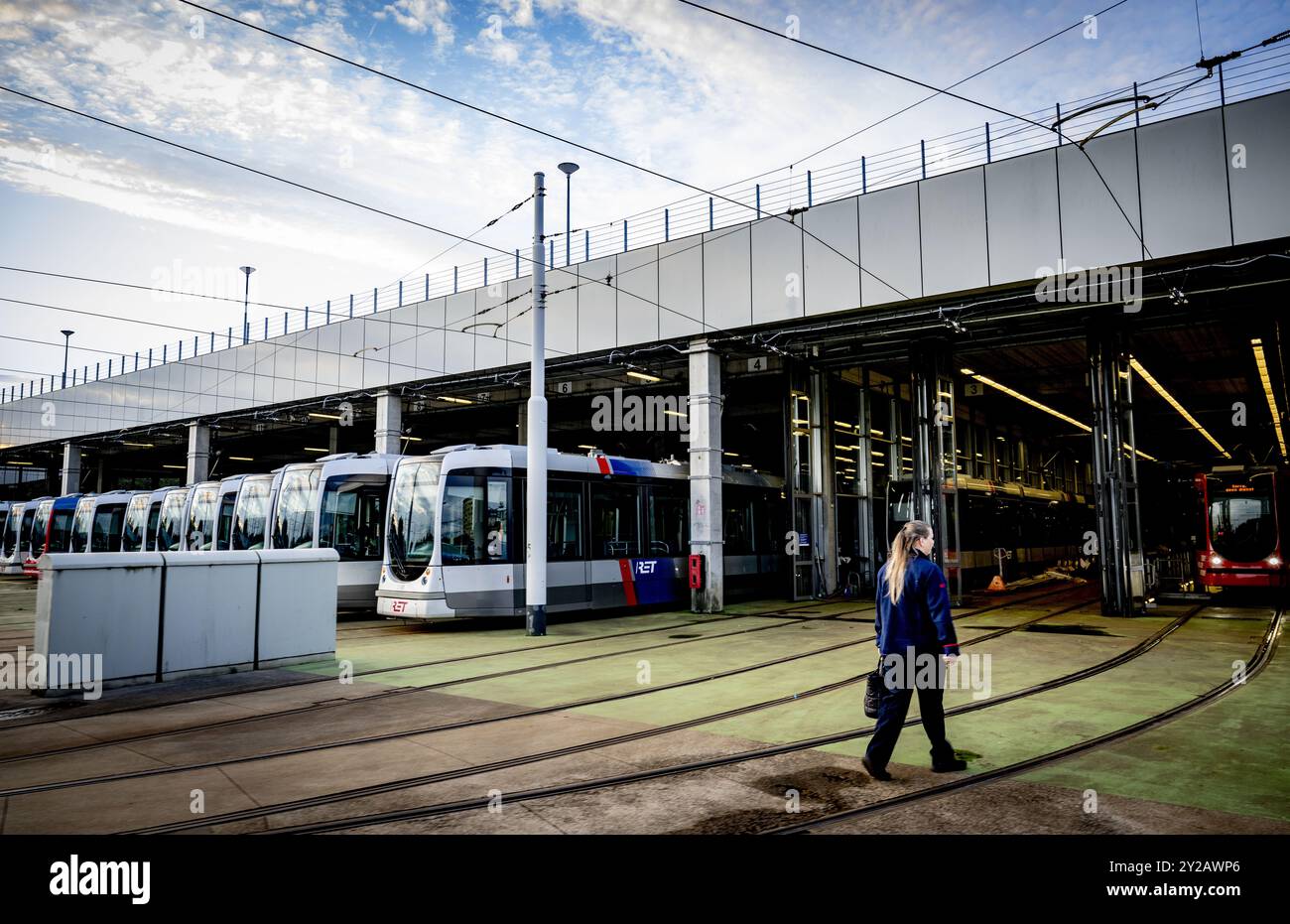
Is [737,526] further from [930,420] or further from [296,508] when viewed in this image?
[296,508]

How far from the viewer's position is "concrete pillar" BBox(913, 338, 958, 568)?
21062 millimetres

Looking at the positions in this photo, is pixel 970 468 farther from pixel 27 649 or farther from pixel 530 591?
pixel 27 649

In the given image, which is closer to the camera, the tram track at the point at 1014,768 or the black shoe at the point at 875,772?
the tram track at the point at 1014,768

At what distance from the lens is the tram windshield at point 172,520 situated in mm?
25859

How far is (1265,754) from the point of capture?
638 centimetres

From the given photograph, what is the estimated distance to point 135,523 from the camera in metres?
29.0

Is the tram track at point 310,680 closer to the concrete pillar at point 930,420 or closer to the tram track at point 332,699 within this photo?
the tram track at point 332,699

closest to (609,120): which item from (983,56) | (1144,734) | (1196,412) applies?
(983,56)

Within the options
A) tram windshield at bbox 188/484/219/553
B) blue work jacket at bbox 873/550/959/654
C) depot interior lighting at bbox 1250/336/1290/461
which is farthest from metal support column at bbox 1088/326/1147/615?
tram windshield at bbox 188/484/219/553

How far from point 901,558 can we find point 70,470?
4772cm

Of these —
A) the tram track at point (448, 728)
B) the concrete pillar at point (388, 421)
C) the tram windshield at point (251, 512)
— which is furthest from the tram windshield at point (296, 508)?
the tram track at point (448, 728)

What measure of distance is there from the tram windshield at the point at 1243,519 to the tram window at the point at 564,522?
16.9m

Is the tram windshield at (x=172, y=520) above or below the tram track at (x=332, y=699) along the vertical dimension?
above

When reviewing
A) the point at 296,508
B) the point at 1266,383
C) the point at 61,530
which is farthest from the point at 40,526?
the point at 1266,383
